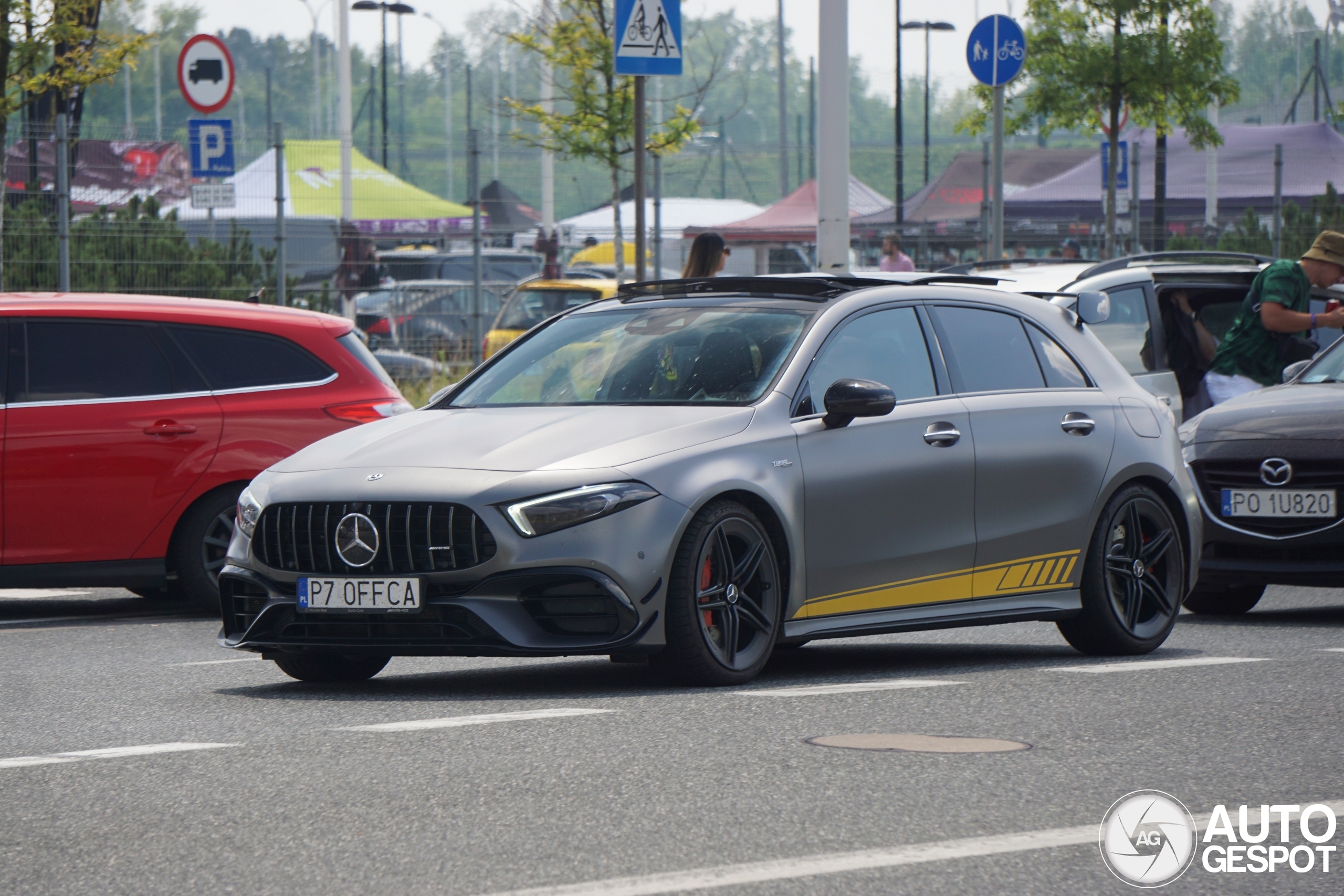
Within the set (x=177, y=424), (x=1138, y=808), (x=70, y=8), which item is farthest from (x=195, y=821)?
(x=70, y=8)

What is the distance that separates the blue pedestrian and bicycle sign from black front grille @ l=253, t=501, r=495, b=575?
6771 mm

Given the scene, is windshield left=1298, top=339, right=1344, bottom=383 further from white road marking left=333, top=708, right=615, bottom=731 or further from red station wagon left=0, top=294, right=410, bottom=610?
white road marking left=333, top=708, right=615, bottom=731

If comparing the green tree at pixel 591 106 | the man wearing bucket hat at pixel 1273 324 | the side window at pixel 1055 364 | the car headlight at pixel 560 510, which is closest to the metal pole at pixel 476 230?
the green tree at pixel 591 106

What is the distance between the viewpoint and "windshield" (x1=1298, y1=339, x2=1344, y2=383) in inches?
432

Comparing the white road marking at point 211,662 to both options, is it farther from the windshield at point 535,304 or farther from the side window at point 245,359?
the windshield at point 535,304

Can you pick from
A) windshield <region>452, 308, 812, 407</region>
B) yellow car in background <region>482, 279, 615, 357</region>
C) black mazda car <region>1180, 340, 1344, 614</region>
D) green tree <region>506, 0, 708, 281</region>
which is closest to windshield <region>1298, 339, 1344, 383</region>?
black mazda car <region>1180, 340, 1344, 614</region>

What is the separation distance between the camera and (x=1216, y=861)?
4.68 m

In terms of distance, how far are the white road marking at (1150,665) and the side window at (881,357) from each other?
4.03ft

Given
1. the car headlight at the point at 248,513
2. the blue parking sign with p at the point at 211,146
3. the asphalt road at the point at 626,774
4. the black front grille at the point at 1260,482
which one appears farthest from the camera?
the blue parking sign with p at the point at 211,146

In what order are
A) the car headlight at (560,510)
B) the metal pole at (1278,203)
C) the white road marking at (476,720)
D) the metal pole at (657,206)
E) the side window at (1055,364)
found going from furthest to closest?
the metal pole at (1278,203)
the metal pole at (657,206)
the side window at (1055,364)
the car headlight at (560,510)
the white road marking at (476,720)

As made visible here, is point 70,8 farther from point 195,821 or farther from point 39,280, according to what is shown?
point 195,821

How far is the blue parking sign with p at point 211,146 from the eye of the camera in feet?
63.7

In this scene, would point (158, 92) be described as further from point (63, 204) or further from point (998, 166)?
point (998, 166)

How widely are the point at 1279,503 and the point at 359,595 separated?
5.24 metres
